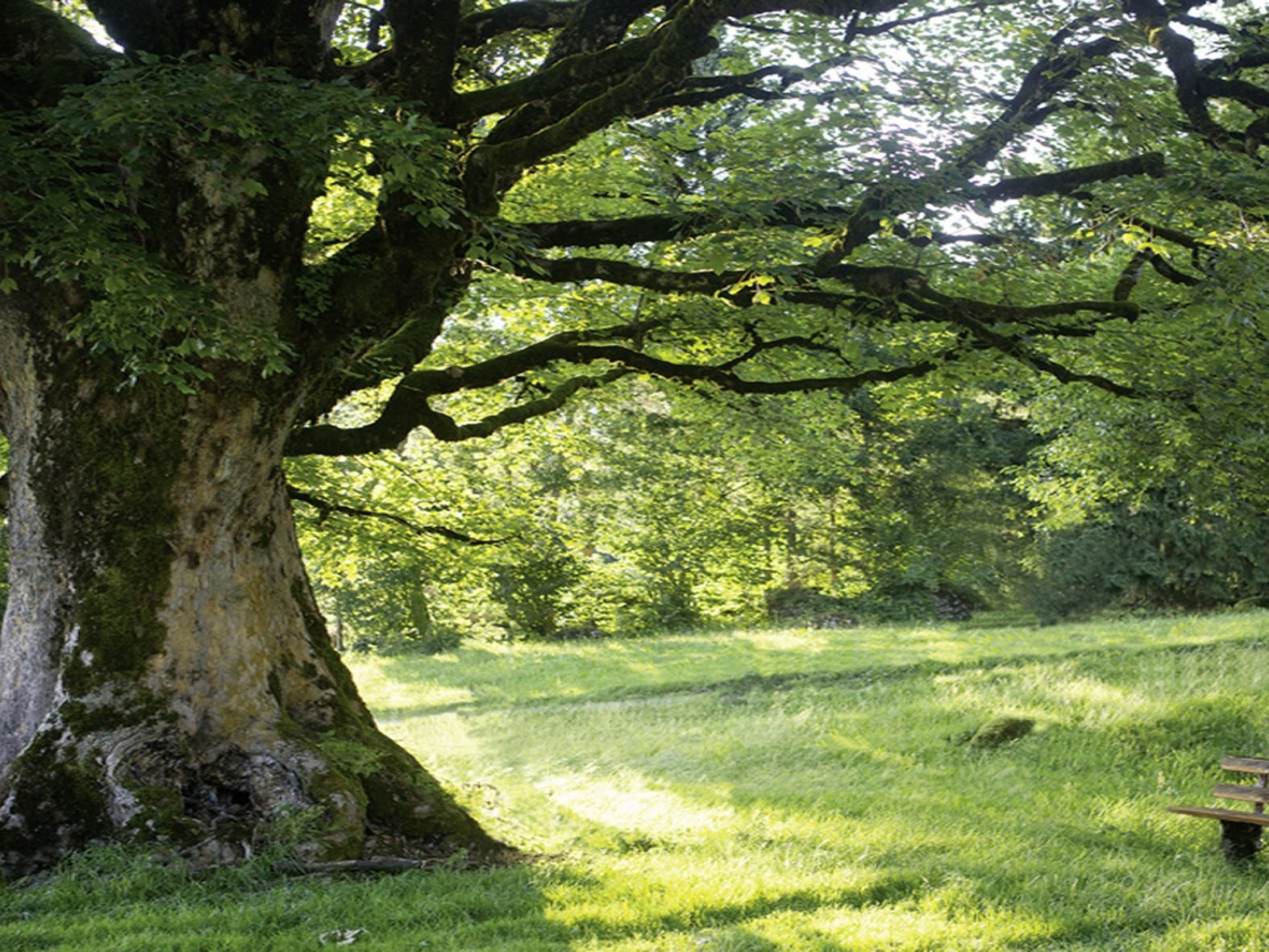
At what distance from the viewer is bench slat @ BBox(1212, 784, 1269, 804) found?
24.6ft

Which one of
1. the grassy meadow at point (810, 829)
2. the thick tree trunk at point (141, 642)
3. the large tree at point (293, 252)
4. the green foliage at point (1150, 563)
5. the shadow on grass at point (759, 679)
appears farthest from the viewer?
the green foliage at point (1150, 563)

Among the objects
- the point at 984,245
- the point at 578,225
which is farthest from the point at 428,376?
the point at 984,245

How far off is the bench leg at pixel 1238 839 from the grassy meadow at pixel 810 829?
112 millimetres

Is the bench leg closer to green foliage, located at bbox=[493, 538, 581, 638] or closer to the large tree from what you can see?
the large tree

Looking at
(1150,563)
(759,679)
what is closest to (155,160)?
(759,679)

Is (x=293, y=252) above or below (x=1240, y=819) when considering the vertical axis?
above

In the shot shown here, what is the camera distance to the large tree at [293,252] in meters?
5.89

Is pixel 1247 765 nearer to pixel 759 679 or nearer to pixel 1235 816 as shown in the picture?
pixel 1235 816

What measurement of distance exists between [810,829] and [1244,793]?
2914mm

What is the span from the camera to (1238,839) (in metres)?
7.54

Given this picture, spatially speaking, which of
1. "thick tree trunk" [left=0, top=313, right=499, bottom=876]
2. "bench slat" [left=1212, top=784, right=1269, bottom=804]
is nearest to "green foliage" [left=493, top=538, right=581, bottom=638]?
"thick tree trunk" [left=0, top=313, right=499, bottom=876]

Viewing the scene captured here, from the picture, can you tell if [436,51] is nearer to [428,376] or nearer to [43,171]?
[43,171]

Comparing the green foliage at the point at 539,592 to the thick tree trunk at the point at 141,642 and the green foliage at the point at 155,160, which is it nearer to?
the thick tree trunk at the point at 141,642

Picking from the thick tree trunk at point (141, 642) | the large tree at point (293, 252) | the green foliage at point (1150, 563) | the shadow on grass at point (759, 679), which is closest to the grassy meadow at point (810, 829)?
the shadow on grass at point (759, 679)
